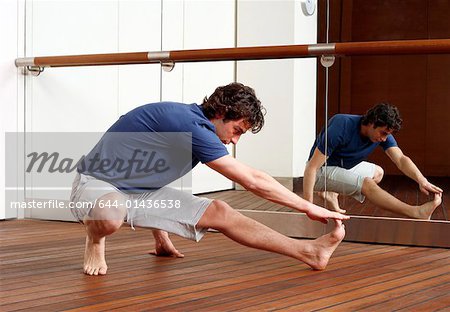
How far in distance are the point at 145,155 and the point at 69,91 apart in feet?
4.95

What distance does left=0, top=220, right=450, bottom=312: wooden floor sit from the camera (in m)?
2.12

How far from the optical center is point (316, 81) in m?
3.44

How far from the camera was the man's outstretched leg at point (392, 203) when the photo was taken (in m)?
3.30

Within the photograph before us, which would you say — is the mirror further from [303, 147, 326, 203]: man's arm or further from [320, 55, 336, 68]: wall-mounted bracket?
[303, 147, 326, 203]: man's arm

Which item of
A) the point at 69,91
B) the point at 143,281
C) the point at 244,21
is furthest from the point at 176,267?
the point at 69,91

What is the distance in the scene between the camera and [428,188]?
3234 millimetres

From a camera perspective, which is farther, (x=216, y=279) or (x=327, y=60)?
(x=327, y=60)

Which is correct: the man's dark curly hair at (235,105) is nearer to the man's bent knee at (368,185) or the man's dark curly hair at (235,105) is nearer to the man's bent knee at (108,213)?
the man's bent knee at (108,213)

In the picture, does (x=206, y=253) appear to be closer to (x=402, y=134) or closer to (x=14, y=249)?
(x=14, y=249)

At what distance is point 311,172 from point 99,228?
1237 mm

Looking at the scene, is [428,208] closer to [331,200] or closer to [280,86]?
[331,200]

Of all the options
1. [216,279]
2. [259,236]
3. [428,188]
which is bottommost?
[216,279]

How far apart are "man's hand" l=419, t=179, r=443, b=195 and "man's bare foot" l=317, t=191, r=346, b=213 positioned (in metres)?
0.38

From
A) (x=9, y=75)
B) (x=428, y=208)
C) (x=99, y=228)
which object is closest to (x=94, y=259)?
(x=99, y=228)
